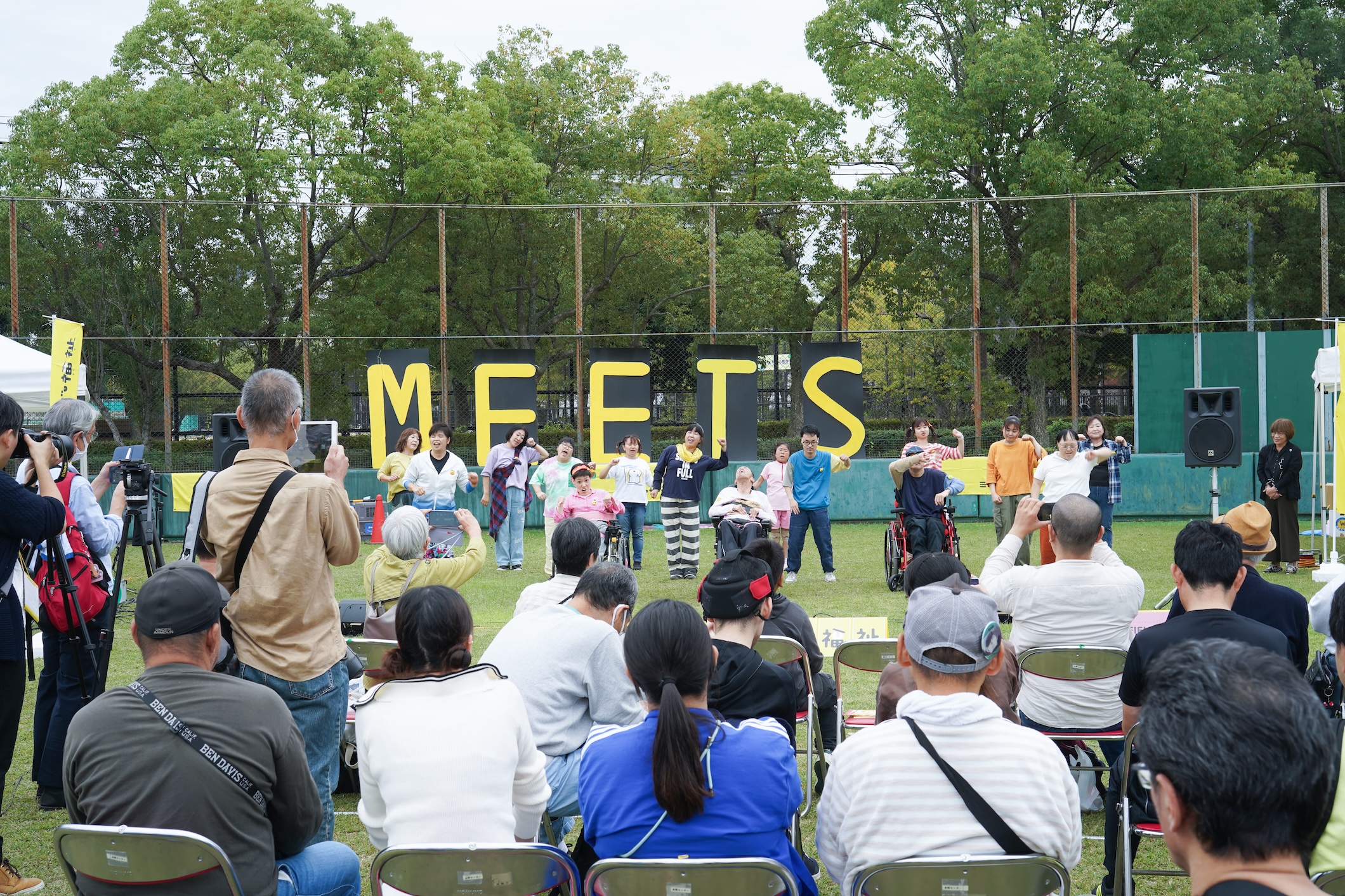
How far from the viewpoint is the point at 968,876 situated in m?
2.34

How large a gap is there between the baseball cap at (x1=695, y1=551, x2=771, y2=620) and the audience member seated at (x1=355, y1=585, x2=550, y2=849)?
3.17 feet

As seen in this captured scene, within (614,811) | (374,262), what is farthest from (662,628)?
(374,262)

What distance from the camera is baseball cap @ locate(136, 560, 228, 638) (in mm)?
2551

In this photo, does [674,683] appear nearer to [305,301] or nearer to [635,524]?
[635,524]

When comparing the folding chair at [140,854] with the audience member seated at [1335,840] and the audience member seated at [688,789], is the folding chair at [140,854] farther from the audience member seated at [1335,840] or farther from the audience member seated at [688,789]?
Result: the audience member seated at [1335,840]

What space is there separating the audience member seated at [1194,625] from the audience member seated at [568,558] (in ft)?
6.78

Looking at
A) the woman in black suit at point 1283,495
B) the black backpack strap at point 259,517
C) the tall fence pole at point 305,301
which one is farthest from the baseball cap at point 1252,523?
the tall fence pole at point 305,301

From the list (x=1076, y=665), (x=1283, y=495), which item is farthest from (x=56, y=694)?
(x=1283, y=495)

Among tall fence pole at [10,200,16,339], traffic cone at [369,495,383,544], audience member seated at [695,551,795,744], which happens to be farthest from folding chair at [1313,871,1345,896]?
tall fence pole at [10,200,16,339]

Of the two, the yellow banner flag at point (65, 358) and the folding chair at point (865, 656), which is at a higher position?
the yellow banner flag at point (65, 358)

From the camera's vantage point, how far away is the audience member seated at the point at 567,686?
3.46 m

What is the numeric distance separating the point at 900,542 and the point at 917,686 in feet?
25.3

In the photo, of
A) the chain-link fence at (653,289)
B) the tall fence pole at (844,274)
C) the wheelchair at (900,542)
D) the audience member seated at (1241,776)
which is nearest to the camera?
the audience member seated at (1241,776)

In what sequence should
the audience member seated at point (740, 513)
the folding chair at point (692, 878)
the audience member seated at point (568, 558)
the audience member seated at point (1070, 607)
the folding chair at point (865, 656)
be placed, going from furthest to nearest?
1. the audience member seated at point (740, 513)
2. the folding chair at point (865, 656)
3. the audience member seated at point (568, 558)
4. the audience member seated at point (1070, 607)
5. the folding chair at point (692, 878)
